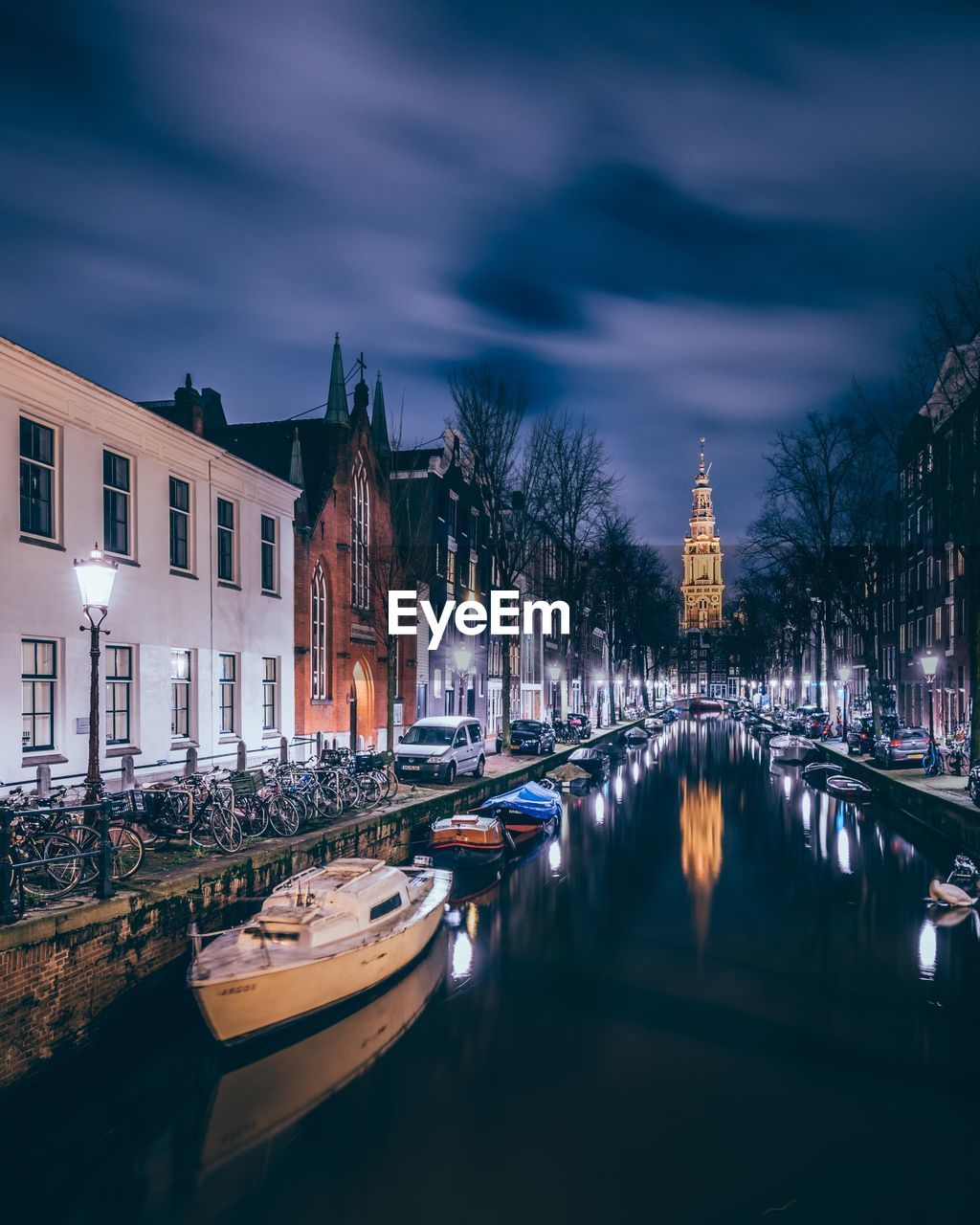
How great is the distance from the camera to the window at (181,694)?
77.4 ft

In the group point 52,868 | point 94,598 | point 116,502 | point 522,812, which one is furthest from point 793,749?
point 52,868

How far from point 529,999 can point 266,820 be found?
22.2ft

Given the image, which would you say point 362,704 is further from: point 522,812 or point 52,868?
point 52,868

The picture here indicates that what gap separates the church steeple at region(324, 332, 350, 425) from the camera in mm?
36772

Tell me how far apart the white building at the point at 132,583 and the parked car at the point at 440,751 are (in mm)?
4042

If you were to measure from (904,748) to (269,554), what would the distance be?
82.8ft

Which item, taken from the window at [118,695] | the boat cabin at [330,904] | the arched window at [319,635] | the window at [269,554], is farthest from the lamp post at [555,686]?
the boat cabin at [330,904]

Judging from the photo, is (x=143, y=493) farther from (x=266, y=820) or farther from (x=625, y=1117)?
(x=625, y=1117)

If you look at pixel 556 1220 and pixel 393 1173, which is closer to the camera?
pixel 556 1220

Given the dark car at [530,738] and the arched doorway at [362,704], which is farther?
the dark car at [530,738]

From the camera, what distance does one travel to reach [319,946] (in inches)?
508

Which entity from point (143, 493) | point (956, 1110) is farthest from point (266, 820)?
point (956, 1110)

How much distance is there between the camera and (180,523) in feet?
79.5

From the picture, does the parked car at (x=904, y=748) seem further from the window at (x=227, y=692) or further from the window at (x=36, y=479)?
the window at (x=36, y=479)
